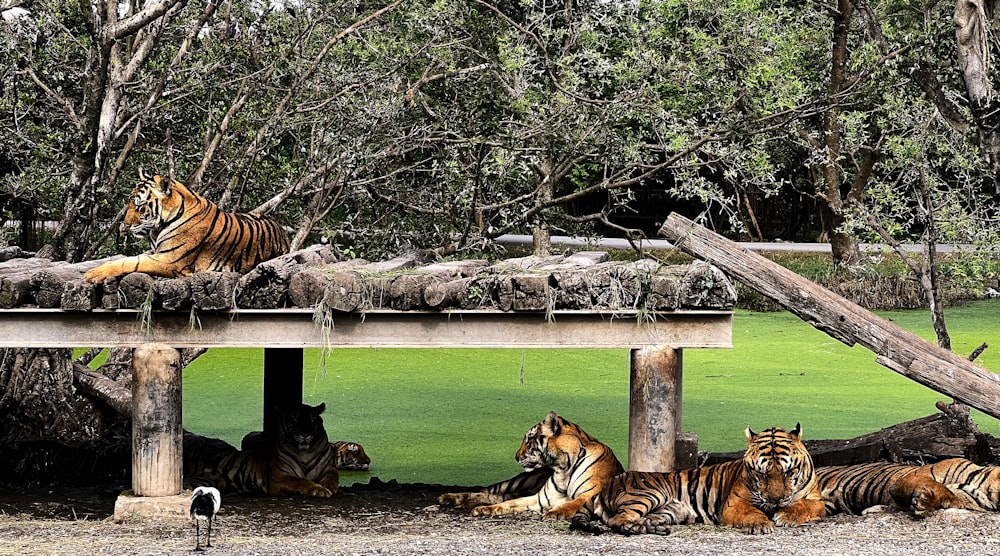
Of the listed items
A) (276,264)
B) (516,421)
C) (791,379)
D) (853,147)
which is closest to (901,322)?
(791,379)

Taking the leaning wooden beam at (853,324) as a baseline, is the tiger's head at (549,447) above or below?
below

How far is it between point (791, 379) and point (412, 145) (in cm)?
544

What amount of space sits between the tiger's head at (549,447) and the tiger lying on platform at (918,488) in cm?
143

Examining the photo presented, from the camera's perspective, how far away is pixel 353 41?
11.1 m

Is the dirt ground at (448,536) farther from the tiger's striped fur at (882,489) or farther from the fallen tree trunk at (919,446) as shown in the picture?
the fallen tree trunk at (919,446)

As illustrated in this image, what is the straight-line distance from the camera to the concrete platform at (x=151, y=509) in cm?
700

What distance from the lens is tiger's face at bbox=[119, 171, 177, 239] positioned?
24.6 ft

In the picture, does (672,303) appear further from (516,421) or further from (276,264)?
(516,421)

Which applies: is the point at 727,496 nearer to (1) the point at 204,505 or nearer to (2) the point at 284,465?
(1) the point at 204,505

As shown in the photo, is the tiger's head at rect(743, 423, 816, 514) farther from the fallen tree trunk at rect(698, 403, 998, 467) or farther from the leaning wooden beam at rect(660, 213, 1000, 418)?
the fallen tree trunk at rect(698, 403, 998, 467)

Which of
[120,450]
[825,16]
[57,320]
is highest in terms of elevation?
[825,16]

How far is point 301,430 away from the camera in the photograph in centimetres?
870

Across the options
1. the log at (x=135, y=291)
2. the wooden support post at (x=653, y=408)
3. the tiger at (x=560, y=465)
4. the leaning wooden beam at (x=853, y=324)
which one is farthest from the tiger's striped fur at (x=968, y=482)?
the log at (x=135, y=291)

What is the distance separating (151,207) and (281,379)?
268 centimetres
